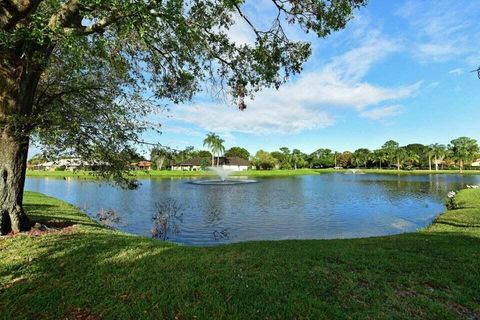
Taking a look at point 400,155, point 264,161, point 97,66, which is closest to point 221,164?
point 264,161

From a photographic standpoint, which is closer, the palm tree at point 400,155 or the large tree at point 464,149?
the large tree at point 464,149

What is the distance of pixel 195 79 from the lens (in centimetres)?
1049

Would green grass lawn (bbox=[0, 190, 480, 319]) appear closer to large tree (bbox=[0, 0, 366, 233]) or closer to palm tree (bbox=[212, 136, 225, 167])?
large tree (bbox=[0, 0, 366, 233])

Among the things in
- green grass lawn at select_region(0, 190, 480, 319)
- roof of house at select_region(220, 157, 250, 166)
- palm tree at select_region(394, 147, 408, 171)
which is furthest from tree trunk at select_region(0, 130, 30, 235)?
palm tree at select_region(394, 147, 408, 171)

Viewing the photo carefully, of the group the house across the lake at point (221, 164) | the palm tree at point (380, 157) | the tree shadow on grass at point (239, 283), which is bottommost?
the tree shadow on grass at point (239, 283)

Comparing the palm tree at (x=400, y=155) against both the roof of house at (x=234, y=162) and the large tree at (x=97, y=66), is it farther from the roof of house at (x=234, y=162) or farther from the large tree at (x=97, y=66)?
the large tree at (x=97, y=66)

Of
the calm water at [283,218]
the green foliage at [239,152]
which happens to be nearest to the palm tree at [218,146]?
the green foliage at [239,152]

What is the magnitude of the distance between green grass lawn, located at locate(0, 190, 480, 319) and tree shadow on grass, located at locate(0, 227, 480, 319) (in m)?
0.02

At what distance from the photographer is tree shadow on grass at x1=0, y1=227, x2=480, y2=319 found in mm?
4766

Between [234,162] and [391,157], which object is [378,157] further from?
[234,162]

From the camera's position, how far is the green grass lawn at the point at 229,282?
4742 millimetres

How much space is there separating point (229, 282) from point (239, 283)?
0.62 feet

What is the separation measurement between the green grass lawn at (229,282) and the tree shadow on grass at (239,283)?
2 centimetres

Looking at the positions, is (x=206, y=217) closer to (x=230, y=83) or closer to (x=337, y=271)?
(x=230, y=83)
